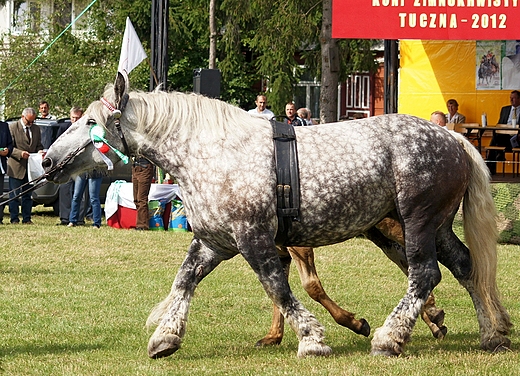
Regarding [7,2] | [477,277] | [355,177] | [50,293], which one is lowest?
[50,293]

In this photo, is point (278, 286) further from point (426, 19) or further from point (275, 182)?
point (426, 19)

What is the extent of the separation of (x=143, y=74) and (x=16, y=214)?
14.0 meters

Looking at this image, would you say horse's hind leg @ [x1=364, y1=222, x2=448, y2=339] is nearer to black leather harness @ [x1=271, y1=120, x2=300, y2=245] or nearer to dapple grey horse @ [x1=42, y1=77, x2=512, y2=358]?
dapple grey horse @ [x1=42, y1=77, x2=512, y2=358]

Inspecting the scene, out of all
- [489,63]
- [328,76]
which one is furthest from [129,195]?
[328,76]

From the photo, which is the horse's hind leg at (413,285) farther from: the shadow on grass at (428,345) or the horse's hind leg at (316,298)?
the horse's hind leg at (316,298)

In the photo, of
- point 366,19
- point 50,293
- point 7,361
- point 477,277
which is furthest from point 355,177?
point 366,19

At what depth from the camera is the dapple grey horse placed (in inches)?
260

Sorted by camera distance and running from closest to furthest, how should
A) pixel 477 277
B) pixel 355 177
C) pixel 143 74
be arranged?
pixel 355 177 → pixel 477 277 → pixel 143 74

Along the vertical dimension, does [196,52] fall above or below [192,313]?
above

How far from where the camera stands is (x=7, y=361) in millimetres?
6926

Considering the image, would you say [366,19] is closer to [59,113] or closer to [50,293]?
[50,293]

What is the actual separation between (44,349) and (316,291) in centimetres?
216

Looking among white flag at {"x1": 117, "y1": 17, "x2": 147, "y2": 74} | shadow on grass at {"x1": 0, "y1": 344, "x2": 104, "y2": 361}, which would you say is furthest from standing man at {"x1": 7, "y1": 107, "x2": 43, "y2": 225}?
shadow on grass at {"x1": 0, "y1": 344, "x2": 104, "y2": 361}

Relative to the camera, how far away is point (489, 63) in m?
18.6
